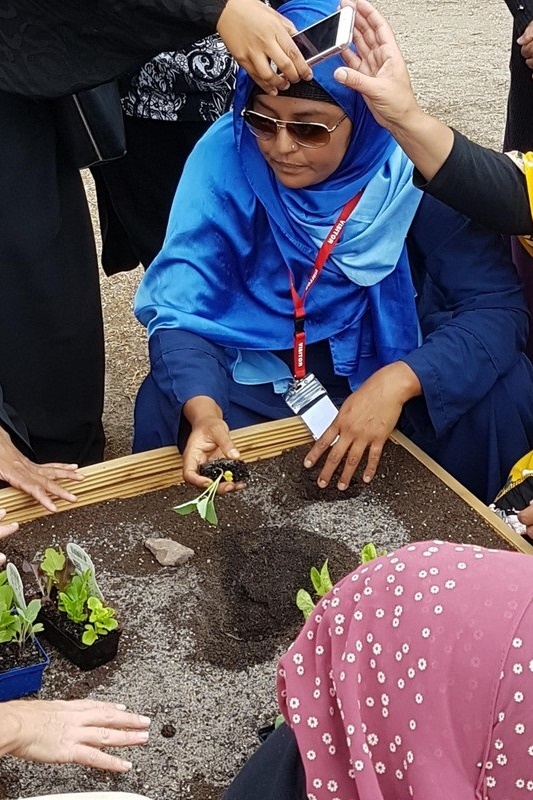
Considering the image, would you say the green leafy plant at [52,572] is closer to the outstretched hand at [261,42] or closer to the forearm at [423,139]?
the outstretched hand at [261,42]

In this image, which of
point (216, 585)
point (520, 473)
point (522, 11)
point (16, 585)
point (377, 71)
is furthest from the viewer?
point (522, 11)

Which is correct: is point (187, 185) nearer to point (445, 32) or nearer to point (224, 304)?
point (224, 304)

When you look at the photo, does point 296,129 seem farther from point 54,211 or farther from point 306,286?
point 54,211

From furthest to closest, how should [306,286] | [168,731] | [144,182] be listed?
[144,182], [306,286], [168,731]

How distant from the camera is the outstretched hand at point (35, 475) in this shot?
2.32 m

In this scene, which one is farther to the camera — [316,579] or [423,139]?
[423,139]

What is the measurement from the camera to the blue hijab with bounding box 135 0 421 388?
2.58 meters

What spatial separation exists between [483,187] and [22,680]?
1504mm

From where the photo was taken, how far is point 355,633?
53.1 inches

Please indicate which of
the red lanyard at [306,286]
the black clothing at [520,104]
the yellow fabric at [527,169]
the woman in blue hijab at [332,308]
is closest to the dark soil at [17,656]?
the woman in blue hijab at [332,308]

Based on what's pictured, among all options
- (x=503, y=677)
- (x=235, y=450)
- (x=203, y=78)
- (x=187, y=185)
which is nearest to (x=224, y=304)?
(x=187, y=185)

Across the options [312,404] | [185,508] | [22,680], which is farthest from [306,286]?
[22,680]

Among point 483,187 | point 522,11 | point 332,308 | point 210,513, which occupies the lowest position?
point 210,513

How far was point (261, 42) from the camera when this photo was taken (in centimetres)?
211
